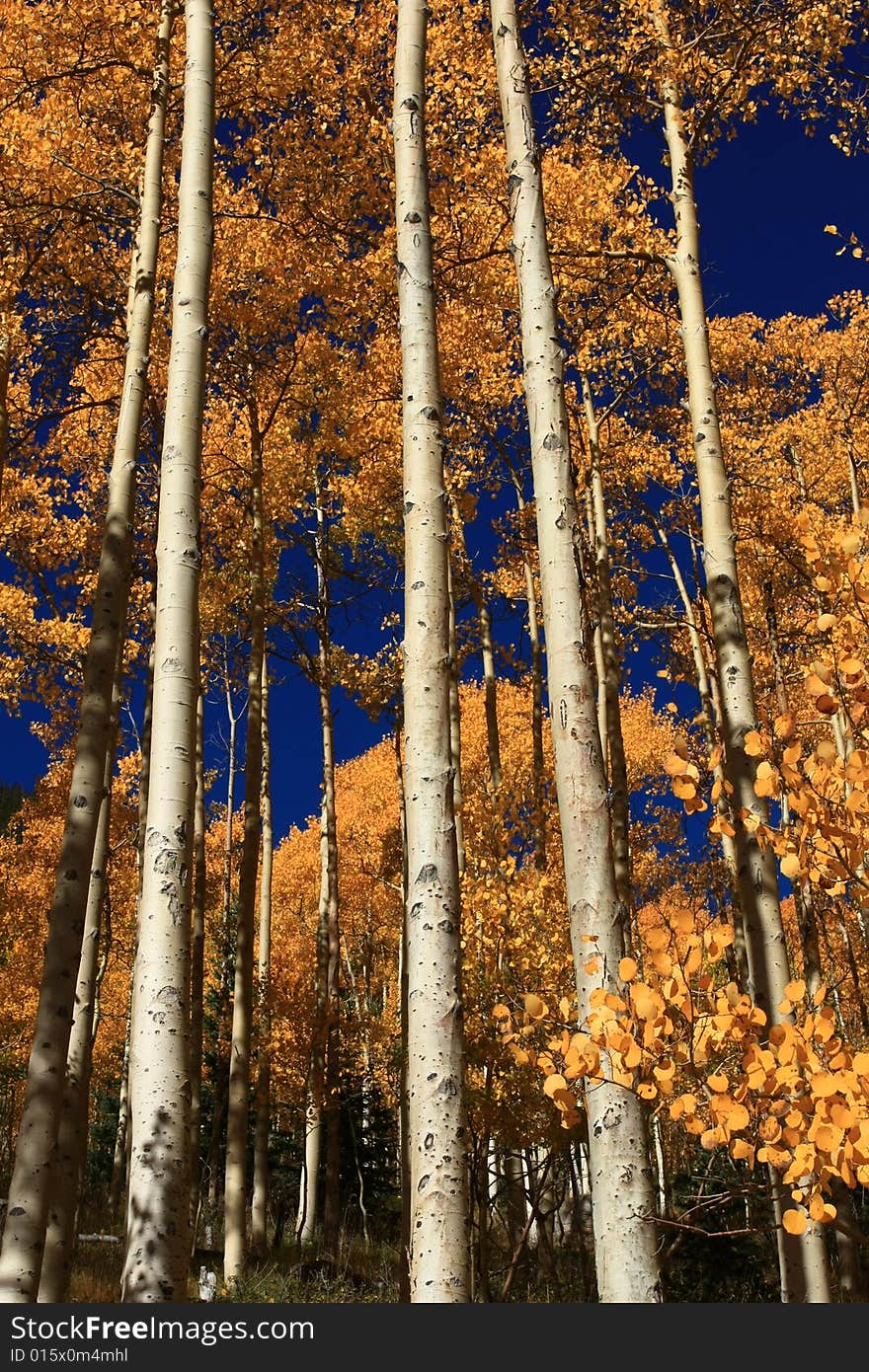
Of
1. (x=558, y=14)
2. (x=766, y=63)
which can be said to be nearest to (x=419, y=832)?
(x=766, y=63)

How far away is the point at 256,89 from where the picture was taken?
26.3ft

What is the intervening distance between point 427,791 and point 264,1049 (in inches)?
333

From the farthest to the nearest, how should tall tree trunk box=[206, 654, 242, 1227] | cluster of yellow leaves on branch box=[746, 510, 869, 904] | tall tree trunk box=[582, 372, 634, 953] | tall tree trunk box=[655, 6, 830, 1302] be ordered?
tall tree trunk box=[206, 654, 242, 1227] → tall tree trunk box=[582, 372, 634, 953] → tall tree trunk box=[655, 6, 830, 1302] → cluster of yellow leaves on branch box=[746, 510, 869, 904]

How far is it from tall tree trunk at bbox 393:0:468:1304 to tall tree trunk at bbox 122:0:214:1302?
900 millimetres

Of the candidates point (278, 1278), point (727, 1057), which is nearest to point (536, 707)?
point (278, 1278)

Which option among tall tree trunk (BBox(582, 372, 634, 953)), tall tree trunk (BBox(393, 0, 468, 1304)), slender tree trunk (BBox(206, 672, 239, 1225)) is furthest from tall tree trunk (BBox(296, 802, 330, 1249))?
tall tree trunk (BBox(393, 0, 468, 1304))

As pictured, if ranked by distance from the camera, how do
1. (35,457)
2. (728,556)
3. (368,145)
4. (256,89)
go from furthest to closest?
(35,457) → (368,145) → (256,89) → (728,556)

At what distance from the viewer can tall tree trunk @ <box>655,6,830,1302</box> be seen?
4.45 metres

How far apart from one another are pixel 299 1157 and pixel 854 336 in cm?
1676

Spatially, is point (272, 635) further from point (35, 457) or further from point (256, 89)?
point (256, 89)

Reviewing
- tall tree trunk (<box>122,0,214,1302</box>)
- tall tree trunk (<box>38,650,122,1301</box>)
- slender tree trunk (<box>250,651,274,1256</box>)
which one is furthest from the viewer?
slender tree trunk (<box>250,651,274,1256</box>)

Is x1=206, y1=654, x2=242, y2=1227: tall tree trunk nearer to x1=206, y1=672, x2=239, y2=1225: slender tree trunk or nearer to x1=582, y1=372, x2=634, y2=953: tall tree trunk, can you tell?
x1=206, y1=672, x2=239, y2=1225: slender tree trunk

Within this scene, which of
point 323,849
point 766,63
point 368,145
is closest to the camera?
point 766,63

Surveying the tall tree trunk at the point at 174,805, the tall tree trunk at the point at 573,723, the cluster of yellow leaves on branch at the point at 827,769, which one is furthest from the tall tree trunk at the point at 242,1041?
the cluster of yellow leaves on branch at the point at 827,769
